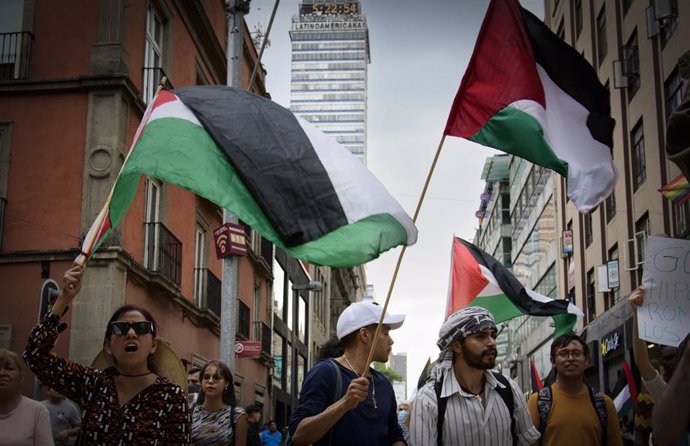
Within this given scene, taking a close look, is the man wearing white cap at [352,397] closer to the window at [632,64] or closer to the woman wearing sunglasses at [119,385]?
the woman wearing sunglasses at [119,385]

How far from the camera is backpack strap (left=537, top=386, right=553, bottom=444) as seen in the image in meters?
6.16

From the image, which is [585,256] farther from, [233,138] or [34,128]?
[233,138]

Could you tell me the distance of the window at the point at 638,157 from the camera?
23719 mm

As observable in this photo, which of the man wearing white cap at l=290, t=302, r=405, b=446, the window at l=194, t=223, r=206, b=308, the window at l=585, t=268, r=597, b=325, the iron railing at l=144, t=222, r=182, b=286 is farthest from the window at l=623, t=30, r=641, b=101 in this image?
the man wearing white cap at l=290, t=302, r=405, b=446

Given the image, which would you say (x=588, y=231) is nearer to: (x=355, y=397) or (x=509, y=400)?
(x=509, y=400)

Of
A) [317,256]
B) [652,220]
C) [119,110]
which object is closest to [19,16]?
[119,110]

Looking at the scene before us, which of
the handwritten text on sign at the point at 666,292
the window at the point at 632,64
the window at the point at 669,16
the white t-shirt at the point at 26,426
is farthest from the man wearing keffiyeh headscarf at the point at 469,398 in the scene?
the window at the point at 632,64

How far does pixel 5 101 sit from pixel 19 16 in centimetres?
161

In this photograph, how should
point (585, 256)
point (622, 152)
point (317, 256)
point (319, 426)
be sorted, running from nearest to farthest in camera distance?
point (319, 426) < point (317, 256) < point (622, 152) < point (585, 256)

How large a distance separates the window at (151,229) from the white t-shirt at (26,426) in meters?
11.9

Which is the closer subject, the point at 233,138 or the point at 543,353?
the point at 233,138

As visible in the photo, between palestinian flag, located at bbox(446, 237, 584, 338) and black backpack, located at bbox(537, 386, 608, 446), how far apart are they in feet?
15.0

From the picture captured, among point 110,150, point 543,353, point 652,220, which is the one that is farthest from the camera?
point 543,353

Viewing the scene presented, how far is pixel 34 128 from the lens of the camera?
1592 centimetres
